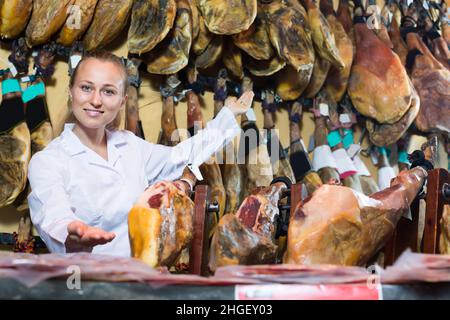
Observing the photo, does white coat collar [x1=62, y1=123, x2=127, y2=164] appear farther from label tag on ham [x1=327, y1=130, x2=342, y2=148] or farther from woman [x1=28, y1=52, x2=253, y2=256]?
label tag on ham [x1=327, y1=130, x2=342, y2=148]

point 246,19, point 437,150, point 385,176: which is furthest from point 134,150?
point 437,150

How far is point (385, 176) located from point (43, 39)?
2028 millimetres

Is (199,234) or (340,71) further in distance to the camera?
(340,71)

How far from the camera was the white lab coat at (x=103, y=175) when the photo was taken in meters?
1.99

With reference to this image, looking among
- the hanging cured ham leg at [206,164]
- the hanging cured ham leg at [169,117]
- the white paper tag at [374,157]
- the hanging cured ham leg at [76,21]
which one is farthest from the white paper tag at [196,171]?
the white paper tag at [374,157]

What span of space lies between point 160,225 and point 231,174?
1303mm

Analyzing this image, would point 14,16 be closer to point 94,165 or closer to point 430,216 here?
point 94,165

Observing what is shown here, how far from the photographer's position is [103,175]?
7.52 ft

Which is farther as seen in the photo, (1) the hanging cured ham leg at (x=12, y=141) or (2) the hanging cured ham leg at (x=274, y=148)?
(2) the hanging cured ham leg at (x=274, y=148)

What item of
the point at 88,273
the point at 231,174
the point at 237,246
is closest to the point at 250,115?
the point at 231,174

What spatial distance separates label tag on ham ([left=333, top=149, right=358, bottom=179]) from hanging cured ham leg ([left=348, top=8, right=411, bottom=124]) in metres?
0.26

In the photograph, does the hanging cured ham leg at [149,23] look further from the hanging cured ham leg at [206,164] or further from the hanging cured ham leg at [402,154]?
the hanging cured ham leg at [402,154]

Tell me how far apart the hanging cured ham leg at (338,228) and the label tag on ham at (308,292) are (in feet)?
1.63
